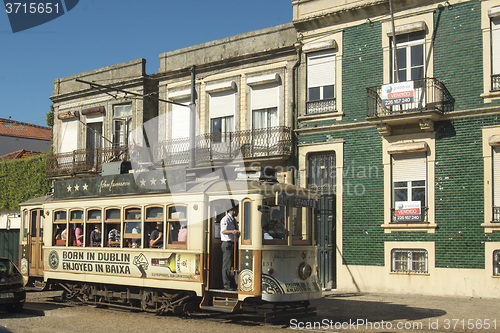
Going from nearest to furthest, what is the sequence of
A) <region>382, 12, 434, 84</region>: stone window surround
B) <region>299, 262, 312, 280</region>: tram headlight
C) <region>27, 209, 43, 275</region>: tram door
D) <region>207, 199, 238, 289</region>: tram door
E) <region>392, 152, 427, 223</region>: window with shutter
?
<region>299, 262, 312, 280</region>: tram headlight
<region>207, 199, 238, 289</region>: tram door
<region>27, 209, 43, 275</region>: tram door
<region>392, 152, 427, 223</region>: window with shutter
<region>382, 12, 434, 84</region>: stone window surround

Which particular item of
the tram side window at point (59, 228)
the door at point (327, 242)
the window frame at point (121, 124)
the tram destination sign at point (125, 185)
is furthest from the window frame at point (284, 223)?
the window frame at point (121, 124)

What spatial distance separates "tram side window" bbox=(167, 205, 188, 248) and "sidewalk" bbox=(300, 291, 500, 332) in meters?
3.11

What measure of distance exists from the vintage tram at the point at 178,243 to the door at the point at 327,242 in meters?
6.70

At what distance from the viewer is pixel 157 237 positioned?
14.3 m

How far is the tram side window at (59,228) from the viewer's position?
55.3 feet

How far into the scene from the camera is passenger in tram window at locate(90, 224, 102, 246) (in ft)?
52.2

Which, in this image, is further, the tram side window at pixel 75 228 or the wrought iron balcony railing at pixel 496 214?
the wrought iron balcony railing at pixel 496 214

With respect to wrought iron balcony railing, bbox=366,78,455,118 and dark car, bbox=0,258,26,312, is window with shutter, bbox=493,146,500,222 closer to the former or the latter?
wrought iron balcony railing, bbox=366,78,455,118

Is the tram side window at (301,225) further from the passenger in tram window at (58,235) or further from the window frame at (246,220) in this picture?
the passenger in tram window at (58,235)

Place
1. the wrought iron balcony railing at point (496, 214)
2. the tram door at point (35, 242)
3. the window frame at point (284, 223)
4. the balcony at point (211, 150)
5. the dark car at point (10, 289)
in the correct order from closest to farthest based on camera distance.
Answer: the window frame at point (284, 223), the dark car at point (10, 289), the wrought iron balcony railing at point (496, 214), the tram door at point (35, 242), the balcony at point (211, 150)

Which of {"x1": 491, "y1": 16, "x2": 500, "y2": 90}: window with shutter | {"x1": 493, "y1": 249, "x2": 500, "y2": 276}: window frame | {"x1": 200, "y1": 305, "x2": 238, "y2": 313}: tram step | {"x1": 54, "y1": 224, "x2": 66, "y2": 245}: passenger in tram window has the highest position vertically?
{"x1": 491, "y1": 16, "x2": 500, "y2": 90}: window with shutter

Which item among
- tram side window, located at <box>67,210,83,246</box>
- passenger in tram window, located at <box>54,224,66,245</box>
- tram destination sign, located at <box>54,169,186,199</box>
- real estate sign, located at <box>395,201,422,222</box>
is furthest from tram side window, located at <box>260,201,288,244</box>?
real estate sign, located at <box>395,201,422,222</box>

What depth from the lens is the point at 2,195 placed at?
3325 centimetres

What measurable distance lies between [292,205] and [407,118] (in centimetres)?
721
